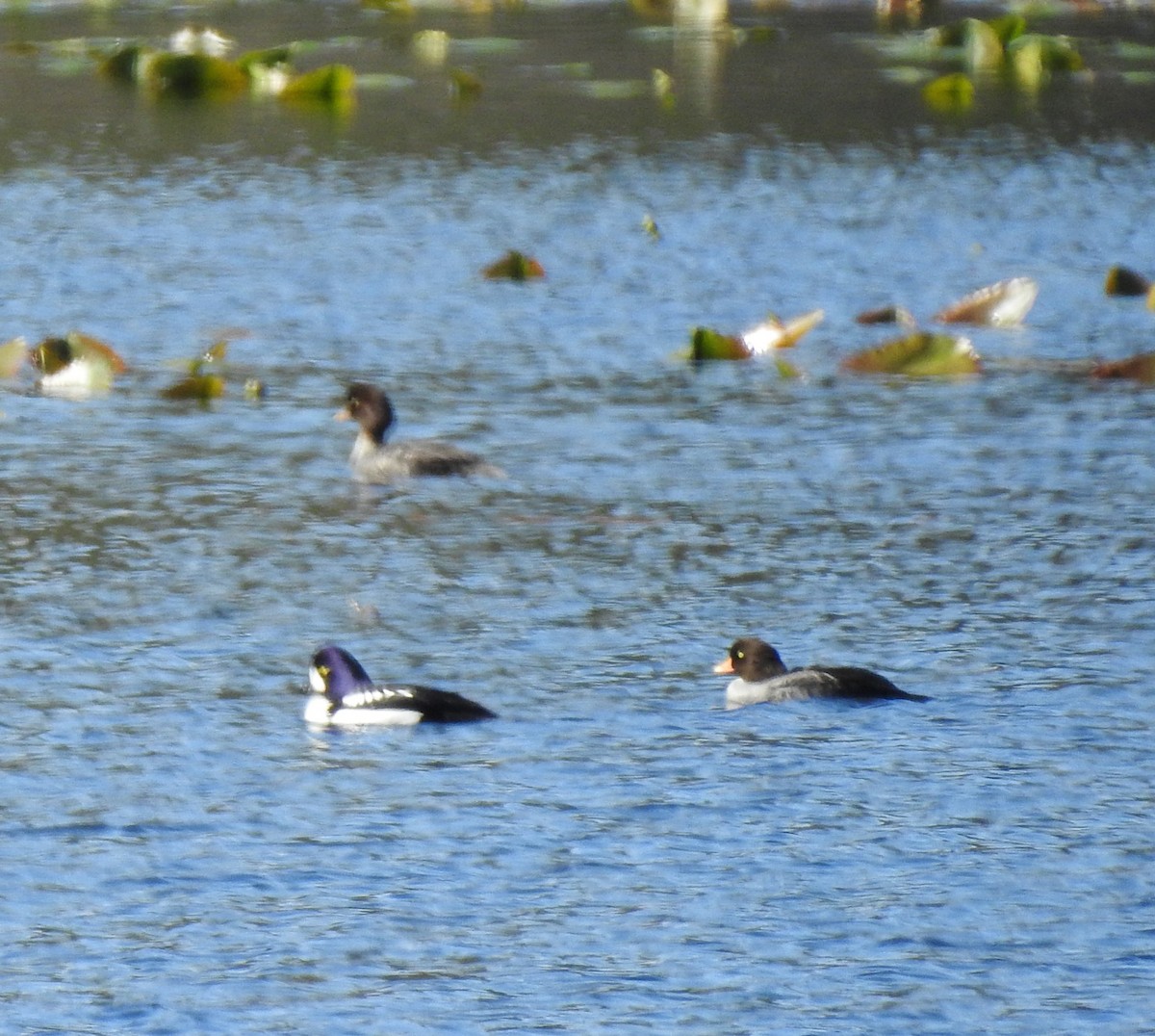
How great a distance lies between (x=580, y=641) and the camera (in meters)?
11.7

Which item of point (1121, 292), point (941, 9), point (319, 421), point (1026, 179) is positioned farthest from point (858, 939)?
point (941, 9)

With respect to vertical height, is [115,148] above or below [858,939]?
above

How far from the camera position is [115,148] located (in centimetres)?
2666

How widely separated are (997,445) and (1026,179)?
952 centimetres

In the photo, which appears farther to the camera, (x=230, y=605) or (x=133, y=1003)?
(x=230, y=605)

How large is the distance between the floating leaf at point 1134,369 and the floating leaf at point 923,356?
34.4 inches

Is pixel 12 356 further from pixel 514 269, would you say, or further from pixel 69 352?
pixel 514 269

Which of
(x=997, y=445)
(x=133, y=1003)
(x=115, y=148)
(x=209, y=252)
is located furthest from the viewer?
(x=115, y=148)

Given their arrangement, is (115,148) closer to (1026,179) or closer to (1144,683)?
(1026,179)

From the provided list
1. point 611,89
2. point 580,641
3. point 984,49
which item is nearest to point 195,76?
point 611,89

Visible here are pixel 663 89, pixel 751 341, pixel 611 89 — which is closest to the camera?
pixel 751 341

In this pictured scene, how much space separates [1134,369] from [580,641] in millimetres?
6273

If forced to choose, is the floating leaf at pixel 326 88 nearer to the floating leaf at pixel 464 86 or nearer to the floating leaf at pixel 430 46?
the floating leaf at pixel 464 86

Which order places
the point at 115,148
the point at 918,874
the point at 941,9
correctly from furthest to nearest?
1. the point at 941,9
2. the point at 115,148
3. the point at 918,874
